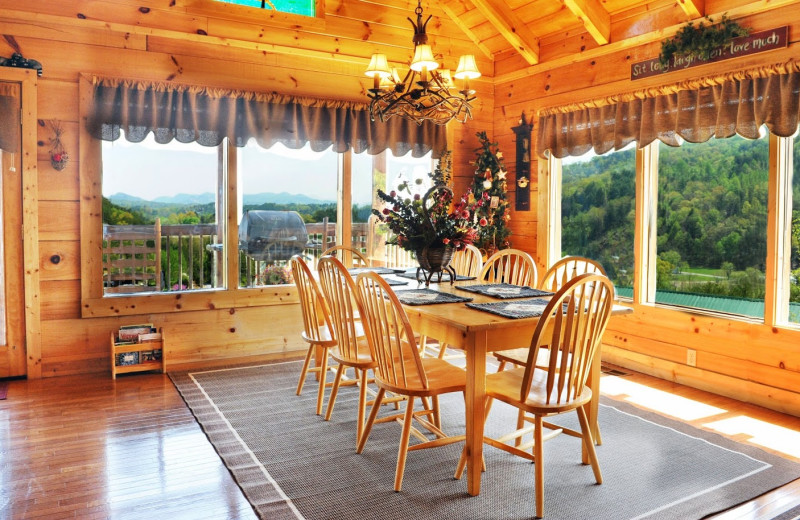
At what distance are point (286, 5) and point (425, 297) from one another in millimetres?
3041

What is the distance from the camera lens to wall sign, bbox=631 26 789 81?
142 inches

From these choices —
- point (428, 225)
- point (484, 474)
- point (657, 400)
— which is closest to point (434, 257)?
point (428, 225)

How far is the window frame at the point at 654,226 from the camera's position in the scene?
3.71 metres

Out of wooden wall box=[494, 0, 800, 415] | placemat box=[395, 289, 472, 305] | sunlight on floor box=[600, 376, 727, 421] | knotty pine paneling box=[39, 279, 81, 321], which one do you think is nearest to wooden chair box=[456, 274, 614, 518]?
placemat box=[395, 289, 472, 305]

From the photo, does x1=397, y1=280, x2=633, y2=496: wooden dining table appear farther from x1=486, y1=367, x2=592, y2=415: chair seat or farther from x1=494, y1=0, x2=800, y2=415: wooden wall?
x1=494, y1=0, x2=800, y2=415: wooden wall

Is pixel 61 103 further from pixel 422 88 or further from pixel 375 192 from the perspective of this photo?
pixel 422 88

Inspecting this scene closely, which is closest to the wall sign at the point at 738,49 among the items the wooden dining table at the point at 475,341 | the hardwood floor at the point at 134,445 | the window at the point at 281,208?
the hardwood floor at the point at 134,445

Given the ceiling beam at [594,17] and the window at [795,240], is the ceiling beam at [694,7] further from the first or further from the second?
the window at [795,240]

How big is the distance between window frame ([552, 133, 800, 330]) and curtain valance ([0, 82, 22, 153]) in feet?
13.2

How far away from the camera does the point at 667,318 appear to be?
434 centimetres

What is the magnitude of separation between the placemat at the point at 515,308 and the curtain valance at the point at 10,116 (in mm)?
3304

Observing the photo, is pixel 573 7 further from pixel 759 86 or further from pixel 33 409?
pixel 33 409

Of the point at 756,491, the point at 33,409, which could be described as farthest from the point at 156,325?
the point at 756,491

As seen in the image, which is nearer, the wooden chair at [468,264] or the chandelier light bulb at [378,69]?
the chandelier light bulb at [378,69]
